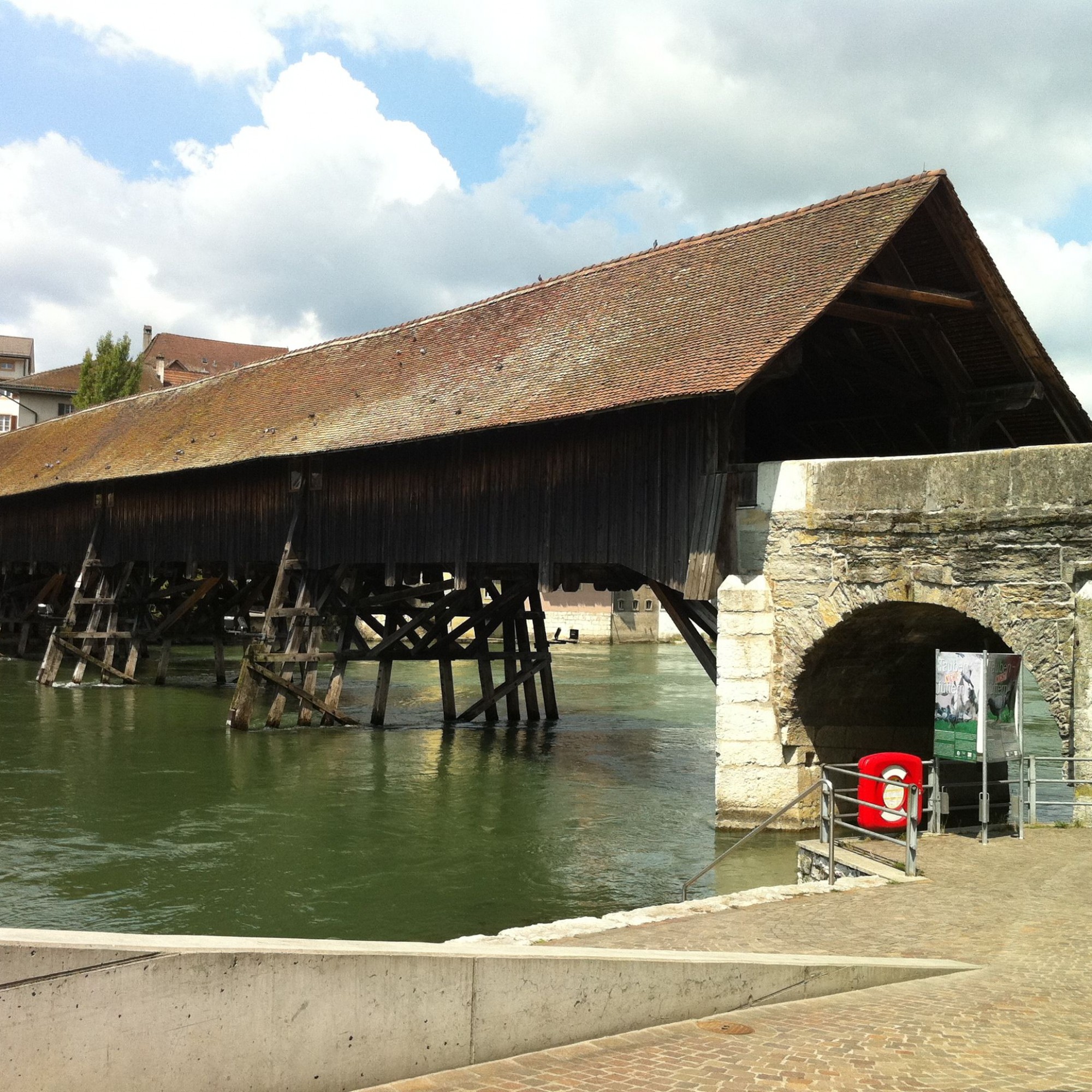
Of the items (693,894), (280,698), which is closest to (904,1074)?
(693,894)

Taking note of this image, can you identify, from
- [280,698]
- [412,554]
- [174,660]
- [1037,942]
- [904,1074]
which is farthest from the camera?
[174,660]

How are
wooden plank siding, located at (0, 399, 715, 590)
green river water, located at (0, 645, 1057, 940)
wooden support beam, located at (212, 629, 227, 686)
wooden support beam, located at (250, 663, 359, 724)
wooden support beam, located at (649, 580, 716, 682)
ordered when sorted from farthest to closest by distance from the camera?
wooden support beam, located at (212, 629, 227, 686) < wooden support beam, located at (250, 663, 359, 724) < wooden support beam, located at (649, 580, 716, 682) < wooden plank siding, located at (0, 399, 715, 590) < green river water, located at (0, 645, 1057, 940)

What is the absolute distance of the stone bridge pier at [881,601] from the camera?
909 centimetres

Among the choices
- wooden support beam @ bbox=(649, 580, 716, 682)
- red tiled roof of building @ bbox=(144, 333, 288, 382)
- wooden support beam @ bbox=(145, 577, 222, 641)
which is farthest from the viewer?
red tiled roof of building @ bbox=(144, 333, 288, 382)

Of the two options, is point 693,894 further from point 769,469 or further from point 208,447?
point 208,447

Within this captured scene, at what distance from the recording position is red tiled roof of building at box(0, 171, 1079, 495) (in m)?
11.2

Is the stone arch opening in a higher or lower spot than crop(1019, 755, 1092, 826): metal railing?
higher

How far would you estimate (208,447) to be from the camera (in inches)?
760

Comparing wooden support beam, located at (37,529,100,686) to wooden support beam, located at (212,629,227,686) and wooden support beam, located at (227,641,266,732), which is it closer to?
wooden support beam, located at (212,629,227,686)

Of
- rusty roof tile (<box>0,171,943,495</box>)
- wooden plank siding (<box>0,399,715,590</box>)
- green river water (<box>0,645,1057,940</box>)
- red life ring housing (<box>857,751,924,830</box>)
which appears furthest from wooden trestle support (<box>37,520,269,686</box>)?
red life ring housing (<box>857,751,924,830</box>)

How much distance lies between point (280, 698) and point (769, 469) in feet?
28.9

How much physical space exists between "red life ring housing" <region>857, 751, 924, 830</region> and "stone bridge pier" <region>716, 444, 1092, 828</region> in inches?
48.2

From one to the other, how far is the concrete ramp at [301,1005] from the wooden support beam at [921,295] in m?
7.82

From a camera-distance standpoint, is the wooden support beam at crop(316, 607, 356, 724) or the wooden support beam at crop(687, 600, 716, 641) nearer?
the wooden support beam at crop(687, 600, 716, 641)
